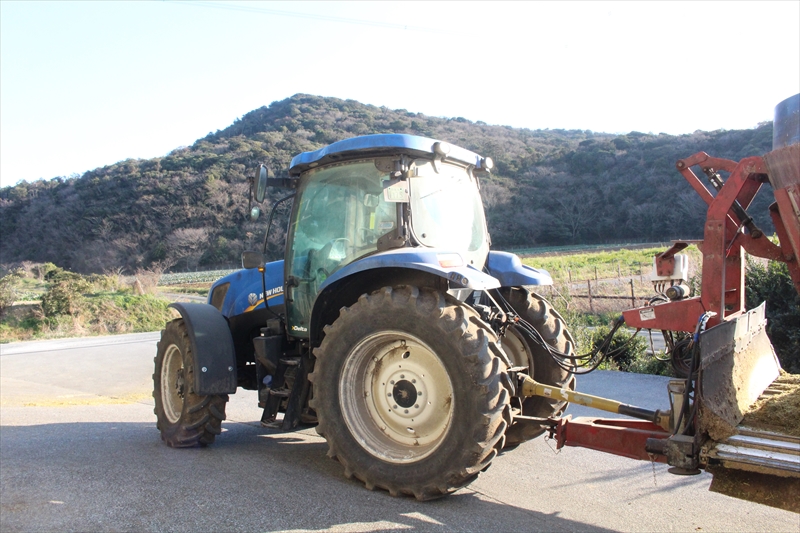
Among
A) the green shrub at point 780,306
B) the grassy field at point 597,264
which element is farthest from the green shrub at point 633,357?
the grassy field at point 597,264

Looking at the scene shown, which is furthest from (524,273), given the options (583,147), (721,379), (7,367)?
(583,147)

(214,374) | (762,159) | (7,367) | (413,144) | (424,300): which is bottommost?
(7,367)

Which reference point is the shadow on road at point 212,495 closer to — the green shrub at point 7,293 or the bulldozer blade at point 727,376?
the bulldozer blade at point 727,376

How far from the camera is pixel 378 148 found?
175 inches

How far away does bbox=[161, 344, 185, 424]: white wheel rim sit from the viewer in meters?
5.62

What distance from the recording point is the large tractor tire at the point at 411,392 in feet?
11.8

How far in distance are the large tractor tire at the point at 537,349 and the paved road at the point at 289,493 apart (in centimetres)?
36

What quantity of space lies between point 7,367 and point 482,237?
1179cm

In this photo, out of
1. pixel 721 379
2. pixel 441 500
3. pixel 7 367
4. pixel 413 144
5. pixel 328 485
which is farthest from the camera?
pixel 7 367

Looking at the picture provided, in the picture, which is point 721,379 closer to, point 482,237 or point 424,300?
point 424,300

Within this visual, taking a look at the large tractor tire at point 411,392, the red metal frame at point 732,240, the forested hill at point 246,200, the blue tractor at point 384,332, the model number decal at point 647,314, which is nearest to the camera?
the red metal frame at point 732,240

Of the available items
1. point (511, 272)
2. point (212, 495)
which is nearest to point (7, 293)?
point (212, 495)

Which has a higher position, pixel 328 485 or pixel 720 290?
pixel 720 290

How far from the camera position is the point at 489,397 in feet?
11.7
